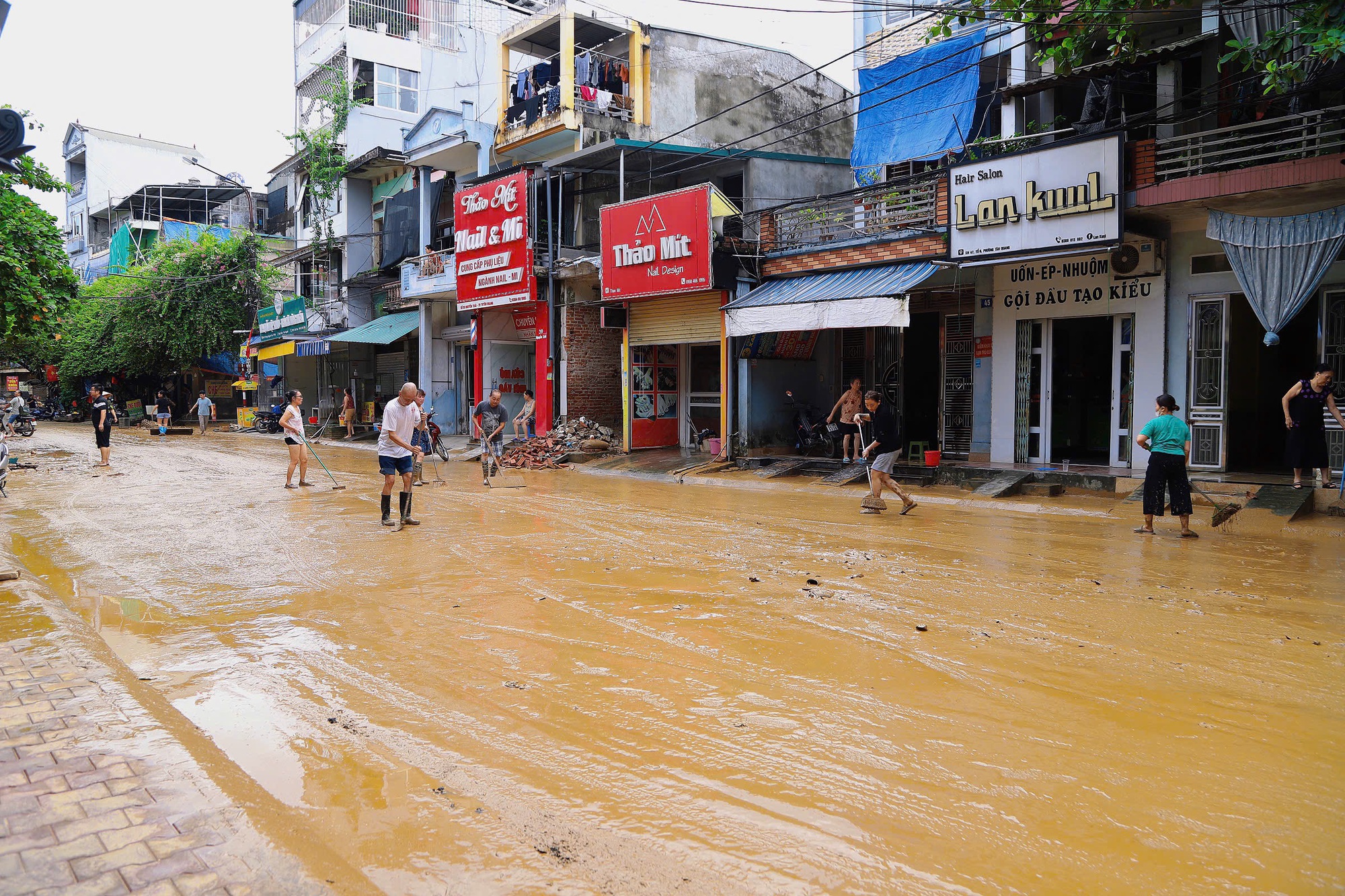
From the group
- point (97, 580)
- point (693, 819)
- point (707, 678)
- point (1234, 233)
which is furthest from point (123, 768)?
point (1234, 233)

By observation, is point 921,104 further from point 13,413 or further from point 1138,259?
point 13,413

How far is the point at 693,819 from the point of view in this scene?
12.5 feet

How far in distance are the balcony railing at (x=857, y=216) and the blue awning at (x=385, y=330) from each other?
1452 cm

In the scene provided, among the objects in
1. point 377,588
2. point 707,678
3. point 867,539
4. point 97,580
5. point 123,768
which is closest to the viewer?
point 123,768

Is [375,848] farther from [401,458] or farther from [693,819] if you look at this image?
[401,458]

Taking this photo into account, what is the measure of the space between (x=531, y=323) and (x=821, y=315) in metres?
10.8

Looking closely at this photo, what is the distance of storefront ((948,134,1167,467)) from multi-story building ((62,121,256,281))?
42574 mm

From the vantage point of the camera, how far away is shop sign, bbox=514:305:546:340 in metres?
23.5

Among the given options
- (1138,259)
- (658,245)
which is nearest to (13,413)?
(658,245)

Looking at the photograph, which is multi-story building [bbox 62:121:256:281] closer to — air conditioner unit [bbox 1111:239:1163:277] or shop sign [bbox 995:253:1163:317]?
shop sign [bbox 995:253:1163:317]

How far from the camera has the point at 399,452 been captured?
12.0m

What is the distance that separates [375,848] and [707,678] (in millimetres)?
2403

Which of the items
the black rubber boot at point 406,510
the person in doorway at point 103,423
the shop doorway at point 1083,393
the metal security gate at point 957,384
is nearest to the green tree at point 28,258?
the person in doorway at point 103,423

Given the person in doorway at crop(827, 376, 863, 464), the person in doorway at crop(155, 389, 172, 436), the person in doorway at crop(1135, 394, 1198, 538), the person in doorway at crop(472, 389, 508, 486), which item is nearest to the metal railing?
the person in doorway at crop(1135, 394, 1198, 538)
